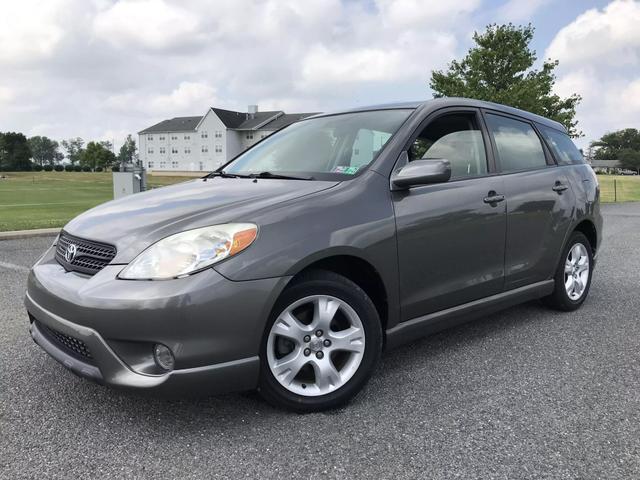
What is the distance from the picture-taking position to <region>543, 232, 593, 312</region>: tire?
14.5 ft

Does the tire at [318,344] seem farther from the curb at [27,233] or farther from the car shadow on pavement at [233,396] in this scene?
the curb at [27,233]

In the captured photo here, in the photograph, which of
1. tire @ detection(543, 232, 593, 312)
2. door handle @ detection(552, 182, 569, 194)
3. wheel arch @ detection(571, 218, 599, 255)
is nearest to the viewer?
door handle @ detection(552, 182, 569, 194)

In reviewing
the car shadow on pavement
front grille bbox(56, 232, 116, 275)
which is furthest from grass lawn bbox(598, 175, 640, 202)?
front grille bbox(56, 232, 116, 275)

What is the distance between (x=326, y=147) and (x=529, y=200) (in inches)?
60.4

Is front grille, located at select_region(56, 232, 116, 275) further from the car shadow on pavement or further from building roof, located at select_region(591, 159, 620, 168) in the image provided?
building roof, located at select_region(591, 159, 620, 168)

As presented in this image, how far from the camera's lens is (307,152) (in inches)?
143

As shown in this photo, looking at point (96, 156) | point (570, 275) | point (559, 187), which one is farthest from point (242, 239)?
point (96, 156)

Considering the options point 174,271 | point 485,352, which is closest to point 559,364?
point 485,352

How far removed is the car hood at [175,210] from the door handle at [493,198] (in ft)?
3.83

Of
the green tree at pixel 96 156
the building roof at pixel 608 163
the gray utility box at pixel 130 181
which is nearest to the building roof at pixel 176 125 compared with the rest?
the green tree at pixel 96 156

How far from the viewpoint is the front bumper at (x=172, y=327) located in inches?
91.3

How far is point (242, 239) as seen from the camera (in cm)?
249

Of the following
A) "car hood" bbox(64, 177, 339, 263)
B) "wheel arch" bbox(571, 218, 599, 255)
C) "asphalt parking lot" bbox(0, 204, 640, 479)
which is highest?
"car hood" bbox(64, 177, 339, 263)

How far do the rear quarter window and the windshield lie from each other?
5.68 ft
